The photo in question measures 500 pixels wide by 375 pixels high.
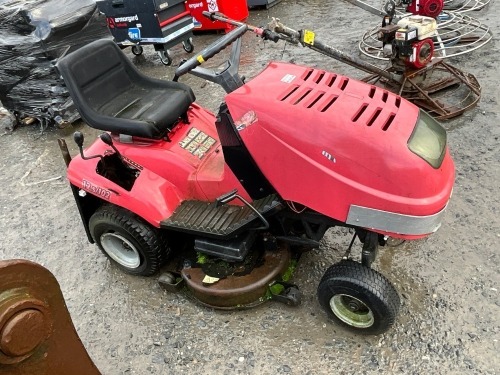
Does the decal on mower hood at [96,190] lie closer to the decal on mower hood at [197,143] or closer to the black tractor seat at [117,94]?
the black tractor seat at [117,94]

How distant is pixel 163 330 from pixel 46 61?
130 inches

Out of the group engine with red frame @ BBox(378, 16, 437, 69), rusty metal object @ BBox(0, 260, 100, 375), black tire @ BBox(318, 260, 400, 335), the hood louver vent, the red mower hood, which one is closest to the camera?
rusty metal object @ BBox(0, 260, 100, 375)

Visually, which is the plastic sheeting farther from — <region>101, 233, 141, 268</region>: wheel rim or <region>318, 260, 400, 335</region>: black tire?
<region>318, 260, 400, 335</region>: black tire

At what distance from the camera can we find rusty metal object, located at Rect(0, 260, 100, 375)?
0.97 m

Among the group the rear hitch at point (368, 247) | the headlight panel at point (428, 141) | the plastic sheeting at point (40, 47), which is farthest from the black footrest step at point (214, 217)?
the plastic sheeting at point (40, 47)

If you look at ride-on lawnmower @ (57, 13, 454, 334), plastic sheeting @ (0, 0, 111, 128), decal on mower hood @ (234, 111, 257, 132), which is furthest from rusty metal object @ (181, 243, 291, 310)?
plastic sheeting @ (0, 0, 111, 128)

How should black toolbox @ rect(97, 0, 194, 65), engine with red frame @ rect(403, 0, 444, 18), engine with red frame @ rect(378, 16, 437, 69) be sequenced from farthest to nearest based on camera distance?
black toolbox @ rect(97, 0, 194, 65) < engine with red frame @ rect(403, 0, 444, 18) < engine with red frame @ rect(378, 16, 437, 69)

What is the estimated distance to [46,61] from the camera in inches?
178

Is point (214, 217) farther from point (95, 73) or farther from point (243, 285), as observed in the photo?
point (95, 73)

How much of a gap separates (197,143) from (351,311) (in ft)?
4.09

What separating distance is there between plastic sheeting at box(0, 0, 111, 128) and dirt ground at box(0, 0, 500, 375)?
1394 mm

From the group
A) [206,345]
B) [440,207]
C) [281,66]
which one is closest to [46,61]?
[281,66]

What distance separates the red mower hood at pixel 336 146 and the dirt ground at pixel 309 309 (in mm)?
736

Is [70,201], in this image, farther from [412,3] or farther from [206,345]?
[412,3]
